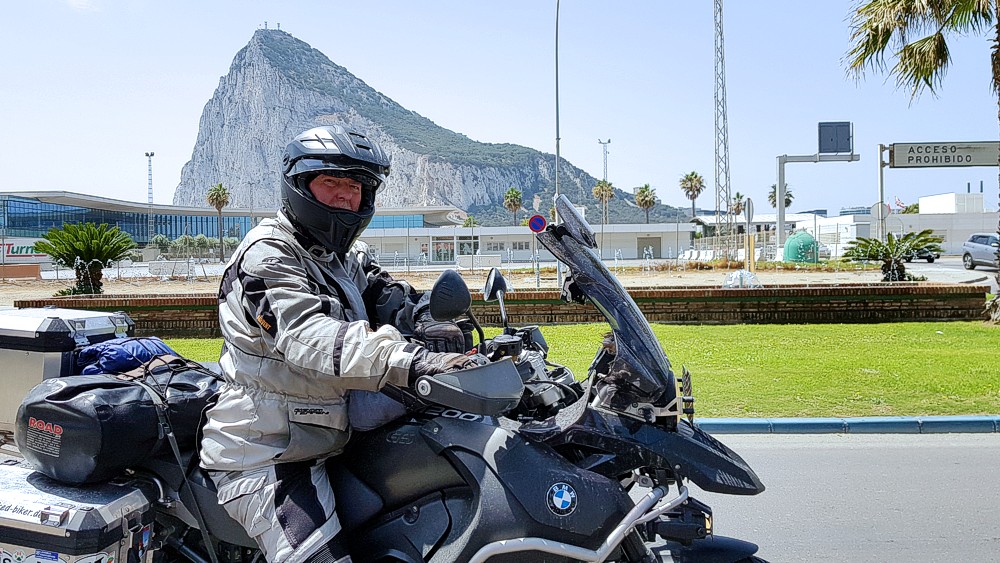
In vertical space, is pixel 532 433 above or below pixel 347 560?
above

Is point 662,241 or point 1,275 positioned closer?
point 1,275

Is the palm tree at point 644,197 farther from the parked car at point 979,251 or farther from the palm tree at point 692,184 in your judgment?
the parked car at point 979,251

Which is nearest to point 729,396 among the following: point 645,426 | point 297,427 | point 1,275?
point 645,426

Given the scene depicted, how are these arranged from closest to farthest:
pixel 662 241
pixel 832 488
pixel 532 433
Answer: pixel 532 433, pixel 832 488, pixel 662 241

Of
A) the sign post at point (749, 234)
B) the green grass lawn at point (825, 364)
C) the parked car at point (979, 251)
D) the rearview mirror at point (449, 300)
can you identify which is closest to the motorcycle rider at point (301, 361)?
the rearview mirror at point (449, 300)

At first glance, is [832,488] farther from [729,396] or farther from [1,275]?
[1,275]

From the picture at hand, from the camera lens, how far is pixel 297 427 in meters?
2.38

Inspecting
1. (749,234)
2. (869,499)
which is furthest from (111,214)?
(869,499)

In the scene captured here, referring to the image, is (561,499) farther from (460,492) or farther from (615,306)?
(615,306)

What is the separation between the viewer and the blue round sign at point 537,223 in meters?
2.66

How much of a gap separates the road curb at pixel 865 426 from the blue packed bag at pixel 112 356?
5266mm

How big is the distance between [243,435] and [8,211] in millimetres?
92622

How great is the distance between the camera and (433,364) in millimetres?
2158

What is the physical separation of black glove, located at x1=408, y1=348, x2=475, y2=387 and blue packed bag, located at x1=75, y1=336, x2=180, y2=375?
1364mm
